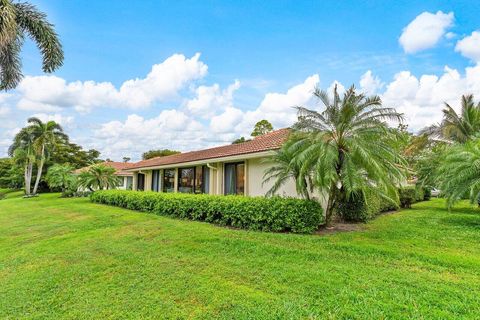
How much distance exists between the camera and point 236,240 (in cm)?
756

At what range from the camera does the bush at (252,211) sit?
852cm

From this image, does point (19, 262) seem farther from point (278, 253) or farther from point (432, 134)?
point (432, 134)

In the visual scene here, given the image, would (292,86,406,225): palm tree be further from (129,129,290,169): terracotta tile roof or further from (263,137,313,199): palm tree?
(129,129,290,169): terracotta tile roof

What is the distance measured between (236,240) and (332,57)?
428 inches

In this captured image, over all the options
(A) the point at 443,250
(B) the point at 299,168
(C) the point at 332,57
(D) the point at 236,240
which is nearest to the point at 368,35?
(C) the point at 332,57

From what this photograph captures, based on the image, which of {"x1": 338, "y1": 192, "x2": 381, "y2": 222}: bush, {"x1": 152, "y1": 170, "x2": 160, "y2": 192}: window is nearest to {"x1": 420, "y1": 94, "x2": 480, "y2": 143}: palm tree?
{"x1": 338, "y1": 192, "x2": 381, "y2": 222}: bush

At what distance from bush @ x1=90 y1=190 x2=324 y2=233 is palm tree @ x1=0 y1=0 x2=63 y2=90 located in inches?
320

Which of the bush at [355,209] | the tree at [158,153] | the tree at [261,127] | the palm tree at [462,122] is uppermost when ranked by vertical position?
the tree at [261,127]

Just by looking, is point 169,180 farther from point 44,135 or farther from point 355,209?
point 44,135

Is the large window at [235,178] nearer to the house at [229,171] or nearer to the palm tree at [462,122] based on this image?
the house at [229,171]

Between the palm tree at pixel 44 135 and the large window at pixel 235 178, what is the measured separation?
32.4 m

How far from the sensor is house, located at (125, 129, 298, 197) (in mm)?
12758

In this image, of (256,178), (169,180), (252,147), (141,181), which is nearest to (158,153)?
(141,181)

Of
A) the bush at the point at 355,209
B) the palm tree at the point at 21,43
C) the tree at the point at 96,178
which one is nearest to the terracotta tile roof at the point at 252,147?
the bush at the point at 355,209
